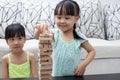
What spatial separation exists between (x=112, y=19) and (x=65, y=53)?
1.35 meters

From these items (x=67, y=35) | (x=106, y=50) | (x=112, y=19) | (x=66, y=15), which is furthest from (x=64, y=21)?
(x=112, y=19)

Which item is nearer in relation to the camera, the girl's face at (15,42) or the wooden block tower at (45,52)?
the wooden block tower at (45,52)

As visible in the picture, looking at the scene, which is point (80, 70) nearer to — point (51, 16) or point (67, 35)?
point (67, 35)

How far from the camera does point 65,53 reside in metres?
1.27

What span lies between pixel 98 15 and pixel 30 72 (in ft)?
3.99

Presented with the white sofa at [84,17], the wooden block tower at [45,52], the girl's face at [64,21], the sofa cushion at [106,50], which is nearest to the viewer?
the wooden block tower at [45,52]

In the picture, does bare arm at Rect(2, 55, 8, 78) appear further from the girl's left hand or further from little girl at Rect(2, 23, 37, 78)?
the girl's left hand

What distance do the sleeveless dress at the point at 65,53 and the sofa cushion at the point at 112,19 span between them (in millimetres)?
1205

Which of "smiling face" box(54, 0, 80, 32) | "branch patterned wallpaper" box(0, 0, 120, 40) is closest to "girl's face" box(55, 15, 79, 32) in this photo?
"smiling face" box(54, 0, 80, 32)

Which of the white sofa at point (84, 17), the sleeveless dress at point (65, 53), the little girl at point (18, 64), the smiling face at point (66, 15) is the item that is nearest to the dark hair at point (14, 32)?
the little girl at point (18, 64)

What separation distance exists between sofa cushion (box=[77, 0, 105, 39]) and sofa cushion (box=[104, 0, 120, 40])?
0.06m

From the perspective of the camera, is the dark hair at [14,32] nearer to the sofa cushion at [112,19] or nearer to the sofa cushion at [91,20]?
the sofa cushion at [91,20]

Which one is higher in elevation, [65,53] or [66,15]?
[66,15]

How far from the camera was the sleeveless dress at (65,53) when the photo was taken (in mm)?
1267
